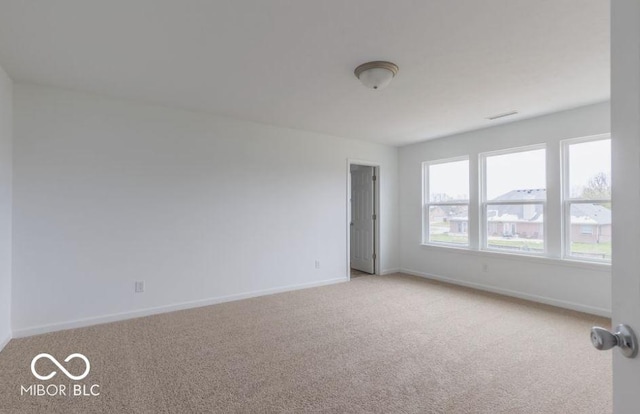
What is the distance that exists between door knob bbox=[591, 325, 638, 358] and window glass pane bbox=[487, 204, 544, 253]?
4.16 m

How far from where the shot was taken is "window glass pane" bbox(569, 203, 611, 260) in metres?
3.68

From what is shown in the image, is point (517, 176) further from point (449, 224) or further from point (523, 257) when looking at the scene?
point (449, 224)

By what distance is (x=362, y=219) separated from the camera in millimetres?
6281

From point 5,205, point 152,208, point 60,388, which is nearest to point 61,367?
point 60,388

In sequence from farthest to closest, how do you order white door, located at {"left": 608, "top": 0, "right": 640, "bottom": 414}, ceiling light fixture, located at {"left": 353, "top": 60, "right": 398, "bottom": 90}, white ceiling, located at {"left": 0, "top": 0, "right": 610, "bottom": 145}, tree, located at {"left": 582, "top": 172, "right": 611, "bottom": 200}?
tree, located at {"left": 582, "top": 172, "right": 611, "bottom": 200}, ceiling light fixture, located at {"left": 353, "top": 60, "right": 398, "bottom": 90}, white ceiling, located at {"left": 0, "top": 0, "right": 610, "bottom": 145}, white door, located at {"left": 608, "top": 0, "right": 640, "bottom": 414}

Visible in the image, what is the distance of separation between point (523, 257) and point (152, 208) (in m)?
4.82

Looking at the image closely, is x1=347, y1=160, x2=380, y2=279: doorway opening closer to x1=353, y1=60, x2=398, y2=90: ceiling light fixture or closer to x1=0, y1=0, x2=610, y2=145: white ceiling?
x1=0, y1=0, x2=610, y2=145: white ceiling

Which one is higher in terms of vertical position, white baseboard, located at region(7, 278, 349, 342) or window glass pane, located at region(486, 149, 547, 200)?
window glass pane, located at region(486, 149, 547, 200)

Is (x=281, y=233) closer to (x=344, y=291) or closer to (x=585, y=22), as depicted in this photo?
(x=344, y=291)

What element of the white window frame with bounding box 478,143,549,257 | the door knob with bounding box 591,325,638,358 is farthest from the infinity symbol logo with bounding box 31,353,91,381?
the white window frame with bounding box 478,143,549,257

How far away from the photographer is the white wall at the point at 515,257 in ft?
12.3

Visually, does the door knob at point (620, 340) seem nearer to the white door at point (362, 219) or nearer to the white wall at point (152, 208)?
the white wall at point (152, 208)

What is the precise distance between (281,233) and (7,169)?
2987mm

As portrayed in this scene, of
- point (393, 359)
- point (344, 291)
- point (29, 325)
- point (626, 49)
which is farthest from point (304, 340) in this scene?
point (626, 49)
